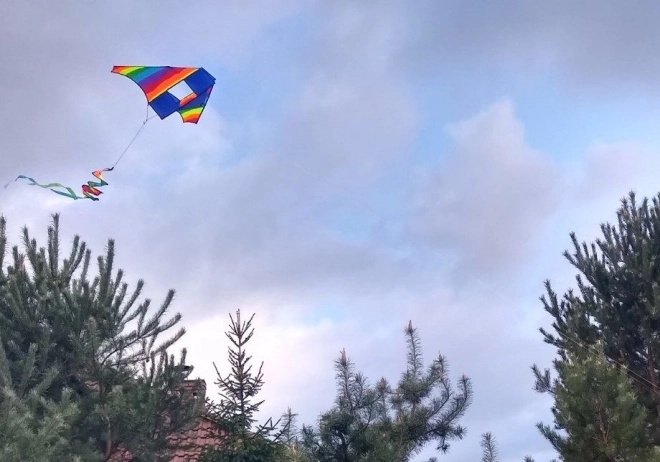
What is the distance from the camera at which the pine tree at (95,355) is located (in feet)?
42.3

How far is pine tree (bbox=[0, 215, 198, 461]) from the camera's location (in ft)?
42.3

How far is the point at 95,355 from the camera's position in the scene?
1316 cm

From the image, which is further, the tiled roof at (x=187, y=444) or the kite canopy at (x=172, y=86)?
the tiled roof at (x=187, y=444)

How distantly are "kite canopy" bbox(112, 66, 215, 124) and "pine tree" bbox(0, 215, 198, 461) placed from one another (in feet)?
12.0

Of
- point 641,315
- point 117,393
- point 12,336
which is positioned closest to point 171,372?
point 117,393

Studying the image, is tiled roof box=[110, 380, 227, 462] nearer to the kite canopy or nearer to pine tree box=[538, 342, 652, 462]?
the kite canopy

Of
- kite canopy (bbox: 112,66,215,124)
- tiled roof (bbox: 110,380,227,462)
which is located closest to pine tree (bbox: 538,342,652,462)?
tiled roof (bbox: 110,380,227,462)

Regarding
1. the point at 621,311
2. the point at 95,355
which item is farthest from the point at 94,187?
the point at 621,311

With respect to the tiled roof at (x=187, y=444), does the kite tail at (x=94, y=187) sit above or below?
above

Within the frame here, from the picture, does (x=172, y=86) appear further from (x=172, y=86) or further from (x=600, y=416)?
(x=600, y=416)

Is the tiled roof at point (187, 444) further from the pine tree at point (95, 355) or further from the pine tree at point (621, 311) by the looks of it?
the pine tree at point (621, 311)

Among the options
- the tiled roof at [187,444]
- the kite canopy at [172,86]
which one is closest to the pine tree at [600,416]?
the tiled roof at [187,444]

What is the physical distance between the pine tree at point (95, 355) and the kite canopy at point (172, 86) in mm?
3658

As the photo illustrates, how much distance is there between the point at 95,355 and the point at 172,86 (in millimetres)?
4598
